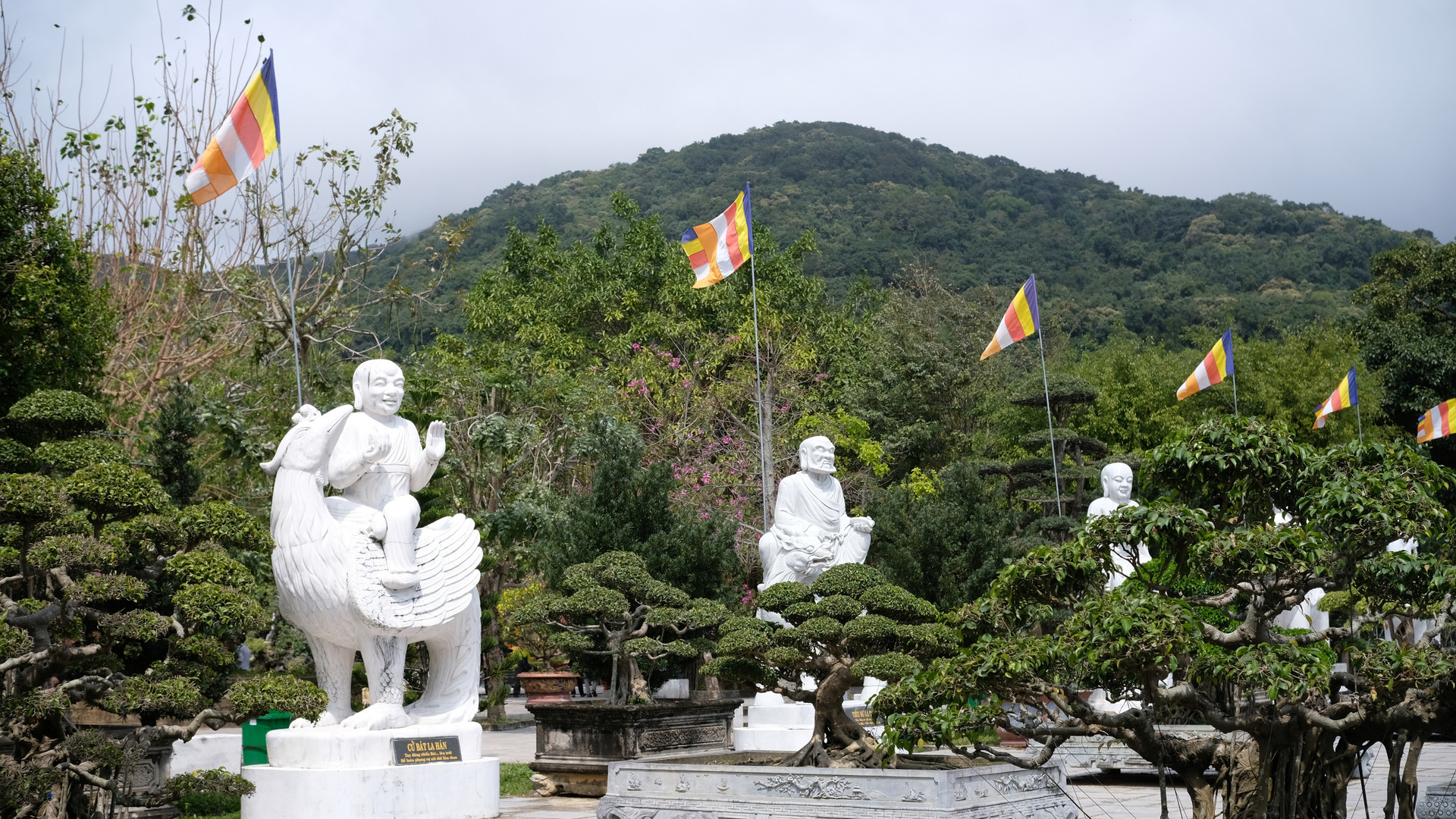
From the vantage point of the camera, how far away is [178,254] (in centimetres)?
1555

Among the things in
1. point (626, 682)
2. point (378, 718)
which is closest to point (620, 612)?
point (626, 682)

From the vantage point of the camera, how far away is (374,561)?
8.02 meters

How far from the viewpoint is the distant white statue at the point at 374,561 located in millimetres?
7945

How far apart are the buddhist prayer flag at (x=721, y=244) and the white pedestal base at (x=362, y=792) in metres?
8.98

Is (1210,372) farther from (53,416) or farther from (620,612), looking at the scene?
(53,416)

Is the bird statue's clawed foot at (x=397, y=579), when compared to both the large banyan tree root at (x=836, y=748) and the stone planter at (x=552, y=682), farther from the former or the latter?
the stone planter at (x=552, y=682)

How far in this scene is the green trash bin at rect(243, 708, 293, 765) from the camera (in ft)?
34.3

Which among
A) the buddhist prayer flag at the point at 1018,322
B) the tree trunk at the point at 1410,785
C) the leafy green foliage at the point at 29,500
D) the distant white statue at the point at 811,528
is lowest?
the tree trunk at the point at 1410,785

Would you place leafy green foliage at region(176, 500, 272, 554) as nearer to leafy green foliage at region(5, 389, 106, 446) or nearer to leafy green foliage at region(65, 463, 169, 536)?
leafy green foliage at region(65, 463, 169, 536)

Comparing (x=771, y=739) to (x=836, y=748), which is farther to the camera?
(x=771, y=739)

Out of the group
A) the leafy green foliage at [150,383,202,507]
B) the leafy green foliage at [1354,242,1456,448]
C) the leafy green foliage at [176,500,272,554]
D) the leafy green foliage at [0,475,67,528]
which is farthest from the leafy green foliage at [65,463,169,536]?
the leafy green foliage at [1354,242,1456,448]

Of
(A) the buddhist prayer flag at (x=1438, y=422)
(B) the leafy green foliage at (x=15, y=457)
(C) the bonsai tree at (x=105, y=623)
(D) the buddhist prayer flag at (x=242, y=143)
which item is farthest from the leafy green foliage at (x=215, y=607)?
(A) the buddhist prayer flag at (x=1438, y=422)

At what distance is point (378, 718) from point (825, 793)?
3034mm

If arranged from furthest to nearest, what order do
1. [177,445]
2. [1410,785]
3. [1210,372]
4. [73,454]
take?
1. [1210,372]
2. [177,445]
3. [73,454]
4. [1410,785]
